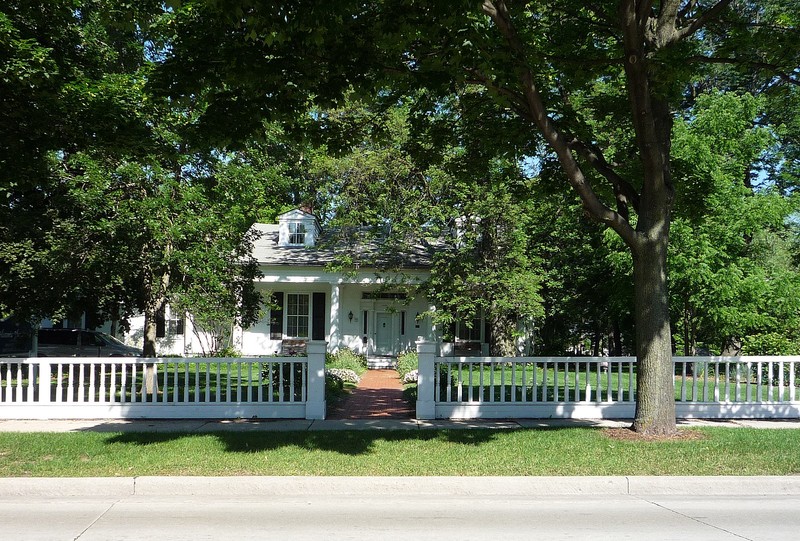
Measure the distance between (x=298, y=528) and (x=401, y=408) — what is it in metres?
6.95

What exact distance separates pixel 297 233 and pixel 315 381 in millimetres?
17346

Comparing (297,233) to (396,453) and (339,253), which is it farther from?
(396,453)

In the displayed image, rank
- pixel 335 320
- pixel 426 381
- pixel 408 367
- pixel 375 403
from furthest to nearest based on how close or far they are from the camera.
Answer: pixel 335 320 → pixel 408 367 → pixel 375 403 → pixel 426 381

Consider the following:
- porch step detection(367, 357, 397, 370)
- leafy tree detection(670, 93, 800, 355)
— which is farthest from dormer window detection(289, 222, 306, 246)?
leafy tree detection(670, 93, 800, 355)

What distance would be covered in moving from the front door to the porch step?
3.20ft

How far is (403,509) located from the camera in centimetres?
662

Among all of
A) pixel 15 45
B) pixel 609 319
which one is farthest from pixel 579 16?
pixel 609 319

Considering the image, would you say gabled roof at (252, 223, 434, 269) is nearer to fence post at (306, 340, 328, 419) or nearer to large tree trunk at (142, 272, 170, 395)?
large tree trunk at (142, 272, 170, 395)

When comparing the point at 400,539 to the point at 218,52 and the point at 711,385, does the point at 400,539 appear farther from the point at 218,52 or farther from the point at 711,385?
the point at 711,385

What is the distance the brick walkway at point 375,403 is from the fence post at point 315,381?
1.56 ft

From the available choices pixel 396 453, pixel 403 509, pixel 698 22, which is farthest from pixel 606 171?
pixel 403 509

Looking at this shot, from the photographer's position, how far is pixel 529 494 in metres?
7.17

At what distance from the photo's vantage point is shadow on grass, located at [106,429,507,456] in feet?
28.2

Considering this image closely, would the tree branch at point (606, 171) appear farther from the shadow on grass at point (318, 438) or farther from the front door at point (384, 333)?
the front door at point (384, 333)
